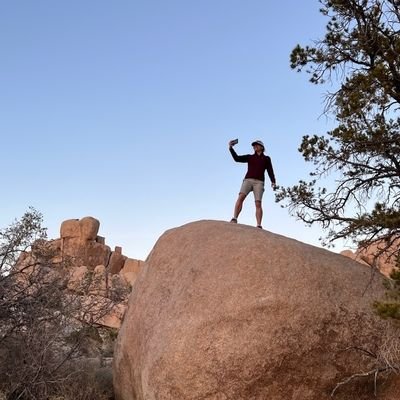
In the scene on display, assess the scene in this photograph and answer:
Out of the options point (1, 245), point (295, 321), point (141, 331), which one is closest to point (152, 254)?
point (141, 331)

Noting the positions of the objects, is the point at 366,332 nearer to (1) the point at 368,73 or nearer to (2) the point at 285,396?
(2) the point at 285,396

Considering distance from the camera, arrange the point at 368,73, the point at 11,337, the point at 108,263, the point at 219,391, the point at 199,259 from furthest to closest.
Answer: the point at 108,263 < the point at 11,337 < the point at 368,73 < the point at 199,259 < the point at 219,391

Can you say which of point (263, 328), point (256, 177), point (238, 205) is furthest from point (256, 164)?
point (263, 328)

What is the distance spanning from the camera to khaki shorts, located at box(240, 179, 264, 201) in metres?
10.7

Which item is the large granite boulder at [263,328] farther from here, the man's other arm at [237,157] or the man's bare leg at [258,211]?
the man's other arm at [237,157]

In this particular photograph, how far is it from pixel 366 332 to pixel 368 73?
3567 millimetres

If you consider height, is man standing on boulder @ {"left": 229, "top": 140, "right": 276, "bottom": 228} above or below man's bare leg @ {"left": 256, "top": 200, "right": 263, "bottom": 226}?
above

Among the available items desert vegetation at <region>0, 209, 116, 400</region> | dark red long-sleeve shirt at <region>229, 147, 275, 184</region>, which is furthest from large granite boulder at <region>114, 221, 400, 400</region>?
dark red long-sleeve shirt at <region>229, 147, 275, 184</region>

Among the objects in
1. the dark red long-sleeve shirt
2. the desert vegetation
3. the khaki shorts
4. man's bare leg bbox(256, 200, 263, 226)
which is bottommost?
the desert vegetation

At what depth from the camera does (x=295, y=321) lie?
732 cm

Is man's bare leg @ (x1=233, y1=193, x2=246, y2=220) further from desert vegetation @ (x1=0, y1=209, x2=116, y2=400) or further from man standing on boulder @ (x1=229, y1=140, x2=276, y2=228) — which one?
desert vegetation @ (x1=0, y1=209, x2=116, y2=400)

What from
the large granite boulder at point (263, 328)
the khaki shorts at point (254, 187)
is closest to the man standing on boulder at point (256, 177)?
the khaki shorts at point (254, 187)

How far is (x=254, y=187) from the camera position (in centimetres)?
1074

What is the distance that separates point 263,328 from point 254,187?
3882 millimetres
